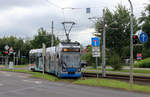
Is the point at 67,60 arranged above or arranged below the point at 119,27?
below

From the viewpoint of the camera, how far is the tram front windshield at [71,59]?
23281mm

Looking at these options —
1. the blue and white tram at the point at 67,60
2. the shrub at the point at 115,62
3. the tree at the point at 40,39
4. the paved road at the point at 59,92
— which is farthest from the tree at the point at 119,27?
the paved road at the point at 59,92

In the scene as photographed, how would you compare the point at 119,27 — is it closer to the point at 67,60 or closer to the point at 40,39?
the point at 67,60

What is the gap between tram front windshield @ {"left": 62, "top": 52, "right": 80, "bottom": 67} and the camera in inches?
917

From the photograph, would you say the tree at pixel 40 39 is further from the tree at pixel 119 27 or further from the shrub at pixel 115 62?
the shrub at pixel 115 62

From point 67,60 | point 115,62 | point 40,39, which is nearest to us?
point 67,60

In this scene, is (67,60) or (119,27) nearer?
(67,60)

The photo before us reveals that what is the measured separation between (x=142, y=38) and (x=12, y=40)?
6388cm

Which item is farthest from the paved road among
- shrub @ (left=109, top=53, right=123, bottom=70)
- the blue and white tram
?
shrub @ (left=109, top=53, right=123, bottom=70)

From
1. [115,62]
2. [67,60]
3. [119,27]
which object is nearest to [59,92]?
[67,60]

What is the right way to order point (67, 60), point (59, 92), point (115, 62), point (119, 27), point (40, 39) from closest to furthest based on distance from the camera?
point (59, 92)
point (67, 60)
point (115, 62)
point (119, 27)
point (40, 39)

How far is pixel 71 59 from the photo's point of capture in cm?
2348

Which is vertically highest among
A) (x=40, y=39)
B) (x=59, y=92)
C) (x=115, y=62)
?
(x=40, y=39)

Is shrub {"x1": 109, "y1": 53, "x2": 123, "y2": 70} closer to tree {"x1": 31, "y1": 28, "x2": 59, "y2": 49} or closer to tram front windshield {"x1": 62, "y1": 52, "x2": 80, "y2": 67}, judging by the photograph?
tram front windshield {"x1": 62, "y1": 52, "x2": 80, "y2": 67}
